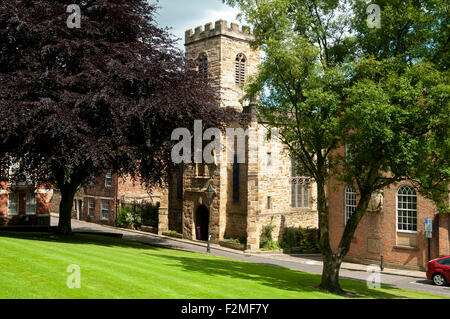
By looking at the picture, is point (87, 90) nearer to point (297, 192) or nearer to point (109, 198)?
point (297, 192)

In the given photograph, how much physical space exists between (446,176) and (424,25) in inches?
206

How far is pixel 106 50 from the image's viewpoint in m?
21.6

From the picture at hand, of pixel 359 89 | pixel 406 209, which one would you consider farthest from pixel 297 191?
pixel 359 89

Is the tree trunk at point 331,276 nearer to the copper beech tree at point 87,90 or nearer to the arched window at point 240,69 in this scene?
the copper beech tree at point 87,90

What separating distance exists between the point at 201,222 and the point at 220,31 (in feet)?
54.5

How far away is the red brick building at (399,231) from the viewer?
990 inches

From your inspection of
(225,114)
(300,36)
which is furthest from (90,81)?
(300,36)

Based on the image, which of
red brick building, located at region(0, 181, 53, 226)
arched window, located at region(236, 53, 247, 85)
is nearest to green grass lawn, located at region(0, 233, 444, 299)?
red brick building, located at region(0, 181, 53, 226)

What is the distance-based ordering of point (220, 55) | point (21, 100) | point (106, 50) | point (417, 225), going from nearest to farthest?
point (21, 100), point (106, 50), point (417, 225), point (220, 55)

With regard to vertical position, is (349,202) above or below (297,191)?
below

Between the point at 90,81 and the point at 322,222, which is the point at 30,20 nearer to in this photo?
the point at 90,81

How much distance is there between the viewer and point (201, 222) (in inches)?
1459

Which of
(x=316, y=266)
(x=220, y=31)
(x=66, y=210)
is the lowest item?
(x=316, y=266)

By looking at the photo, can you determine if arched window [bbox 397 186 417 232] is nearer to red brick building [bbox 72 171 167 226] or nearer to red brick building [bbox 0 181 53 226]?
red brick building [bbox 72 171 167 226]
